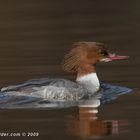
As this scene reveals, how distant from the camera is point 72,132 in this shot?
31.5 ft

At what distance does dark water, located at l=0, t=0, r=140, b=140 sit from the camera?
32.4ft

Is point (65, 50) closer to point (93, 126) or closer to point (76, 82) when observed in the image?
point (76, 82)

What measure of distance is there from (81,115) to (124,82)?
1679 mm

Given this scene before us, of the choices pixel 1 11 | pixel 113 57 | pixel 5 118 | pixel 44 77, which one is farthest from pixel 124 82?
pixel 1 11

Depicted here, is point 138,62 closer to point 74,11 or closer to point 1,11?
point 74,11

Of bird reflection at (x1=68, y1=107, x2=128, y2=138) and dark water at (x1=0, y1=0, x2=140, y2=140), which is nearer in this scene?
bird reflection at (x1=68, y1=107, x2=128, y2=138)

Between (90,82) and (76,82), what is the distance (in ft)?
0.69

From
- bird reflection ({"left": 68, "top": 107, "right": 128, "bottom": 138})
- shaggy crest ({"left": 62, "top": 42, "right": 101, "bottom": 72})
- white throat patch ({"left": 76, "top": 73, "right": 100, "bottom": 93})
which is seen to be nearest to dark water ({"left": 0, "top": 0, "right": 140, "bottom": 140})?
bird reflection ({"left": 68, "top": 107, "right": 128, "bottom": 138})

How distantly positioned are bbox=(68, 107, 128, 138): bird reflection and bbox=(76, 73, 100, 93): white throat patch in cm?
145

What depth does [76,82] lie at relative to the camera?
1191 centimetres

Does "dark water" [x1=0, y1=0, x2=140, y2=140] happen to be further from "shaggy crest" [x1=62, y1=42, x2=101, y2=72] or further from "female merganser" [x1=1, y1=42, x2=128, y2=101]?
"shaggy crest" [x1=62, y1=42, x2=101, y2=72]

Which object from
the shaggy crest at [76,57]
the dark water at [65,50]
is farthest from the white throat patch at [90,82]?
the dark water at [65,50]

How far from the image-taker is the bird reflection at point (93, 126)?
9.59m

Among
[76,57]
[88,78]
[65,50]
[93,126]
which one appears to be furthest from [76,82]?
[65,50]
